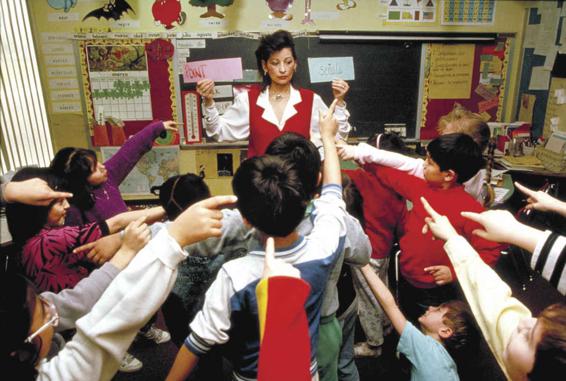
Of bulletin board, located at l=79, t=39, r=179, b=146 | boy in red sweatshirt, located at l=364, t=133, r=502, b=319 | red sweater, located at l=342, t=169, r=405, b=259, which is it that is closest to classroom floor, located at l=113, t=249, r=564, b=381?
boy in red sweatshirt, located at l=364, t=133, r=502, b=319

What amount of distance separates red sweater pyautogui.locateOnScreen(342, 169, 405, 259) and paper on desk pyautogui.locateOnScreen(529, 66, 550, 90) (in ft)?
7.74

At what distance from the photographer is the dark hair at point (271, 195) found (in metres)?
0.98

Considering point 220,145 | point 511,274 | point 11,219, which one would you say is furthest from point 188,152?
point 511,274

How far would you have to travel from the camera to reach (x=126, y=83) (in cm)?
319

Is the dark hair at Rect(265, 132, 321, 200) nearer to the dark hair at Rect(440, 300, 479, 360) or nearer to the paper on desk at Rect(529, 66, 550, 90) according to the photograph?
the dark hair at Rect(440, 300, 479, 360)

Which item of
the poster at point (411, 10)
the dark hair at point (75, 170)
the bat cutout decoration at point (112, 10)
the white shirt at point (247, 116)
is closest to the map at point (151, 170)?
the bat cutout decoration at point (112, 10)

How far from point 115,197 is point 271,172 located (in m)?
1.22

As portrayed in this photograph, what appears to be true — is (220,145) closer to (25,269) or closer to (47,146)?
(47,146)

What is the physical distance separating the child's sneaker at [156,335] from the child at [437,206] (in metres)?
1.41

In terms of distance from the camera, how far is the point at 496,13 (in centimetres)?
333

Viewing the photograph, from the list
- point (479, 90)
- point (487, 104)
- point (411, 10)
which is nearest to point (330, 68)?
point (411, 10)

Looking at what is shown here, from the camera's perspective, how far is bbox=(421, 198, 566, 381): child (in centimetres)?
78

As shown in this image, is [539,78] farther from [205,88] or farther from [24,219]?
[24,219]

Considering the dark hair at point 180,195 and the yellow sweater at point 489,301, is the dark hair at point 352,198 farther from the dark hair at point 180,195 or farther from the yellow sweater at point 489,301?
the yellow sweater at point 489,301
